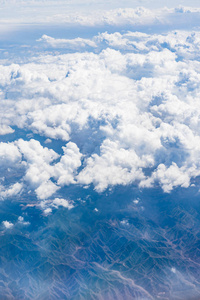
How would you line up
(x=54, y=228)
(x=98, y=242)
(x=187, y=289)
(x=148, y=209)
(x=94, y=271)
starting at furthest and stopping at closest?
(x=148, y=209) → (x=54, y=228) → (x=98, y=242) → (x=94, y=271) → (x=187, y=289)

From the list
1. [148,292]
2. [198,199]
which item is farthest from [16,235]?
[198,199]

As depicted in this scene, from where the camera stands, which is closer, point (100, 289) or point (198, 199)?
point (100, 289)

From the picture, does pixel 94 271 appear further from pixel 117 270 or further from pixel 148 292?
pixel 148 292

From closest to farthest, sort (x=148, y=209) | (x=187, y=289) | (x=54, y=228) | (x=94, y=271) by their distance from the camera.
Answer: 1. (x=187, y=289)
2. (x=94, y=271)
3. (x=54, y=228)
4. (x=148, y=209)

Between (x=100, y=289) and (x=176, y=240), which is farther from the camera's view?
(x=176, y=240)

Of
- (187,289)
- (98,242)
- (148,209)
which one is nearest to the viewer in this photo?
(187,289)

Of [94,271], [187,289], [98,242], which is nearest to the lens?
[187,289]

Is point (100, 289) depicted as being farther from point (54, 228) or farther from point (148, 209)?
point (148, 209)

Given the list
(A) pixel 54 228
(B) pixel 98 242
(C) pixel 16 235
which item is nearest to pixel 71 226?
(A) pixel 54 228
